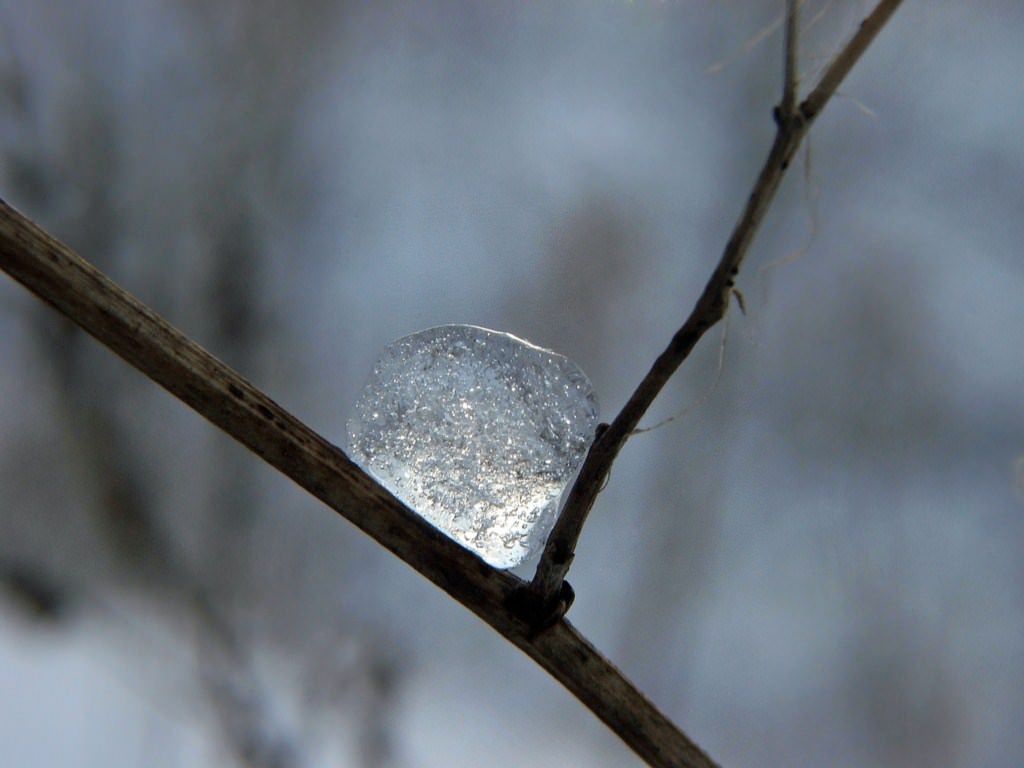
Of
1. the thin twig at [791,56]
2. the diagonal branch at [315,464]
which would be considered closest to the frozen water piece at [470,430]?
the diagonal branch at [315,464]

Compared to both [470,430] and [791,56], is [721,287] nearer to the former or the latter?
[791,56]

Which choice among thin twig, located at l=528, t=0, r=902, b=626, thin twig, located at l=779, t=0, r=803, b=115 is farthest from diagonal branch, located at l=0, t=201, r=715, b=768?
thin twig, located at l=779, t=0, r=803, b=115

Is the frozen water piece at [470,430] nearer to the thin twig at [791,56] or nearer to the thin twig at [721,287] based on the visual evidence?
the thin twig at [721,287]

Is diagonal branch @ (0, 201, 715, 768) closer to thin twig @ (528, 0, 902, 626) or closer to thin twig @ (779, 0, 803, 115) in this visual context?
thin twig @ (528, 0, 902, 626)

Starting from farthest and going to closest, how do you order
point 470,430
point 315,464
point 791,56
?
point 470,430, point 315,464, point 791,56

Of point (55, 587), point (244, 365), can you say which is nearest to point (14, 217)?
point (244, 365)

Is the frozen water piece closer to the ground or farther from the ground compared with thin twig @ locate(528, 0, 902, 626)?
closer to the ground

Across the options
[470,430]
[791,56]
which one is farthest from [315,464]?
[791,56]
